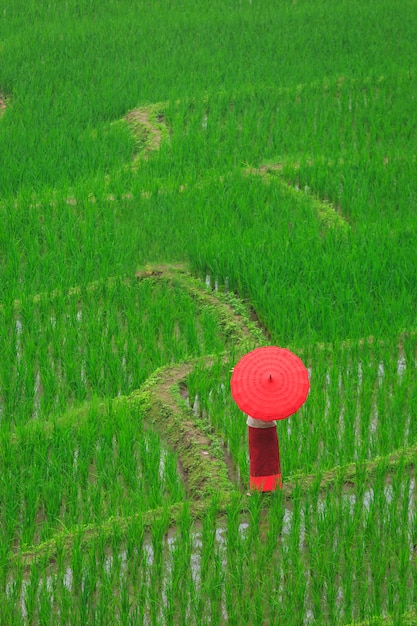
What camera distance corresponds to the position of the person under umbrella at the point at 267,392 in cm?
289

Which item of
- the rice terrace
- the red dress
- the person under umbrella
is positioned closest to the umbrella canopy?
the person under umbrella

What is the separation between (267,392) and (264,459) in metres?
0.32

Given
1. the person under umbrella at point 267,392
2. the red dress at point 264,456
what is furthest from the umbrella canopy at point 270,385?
the red dress at point 264,456

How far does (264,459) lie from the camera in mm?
3104

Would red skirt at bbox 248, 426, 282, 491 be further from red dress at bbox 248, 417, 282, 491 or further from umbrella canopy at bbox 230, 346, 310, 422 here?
umbrella canopy at bbox 230, 346, 310, 422

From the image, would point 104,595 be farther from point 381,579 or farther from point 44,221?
point 44,221

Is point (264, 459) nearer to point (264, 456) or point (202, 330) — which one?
point (264, 456)

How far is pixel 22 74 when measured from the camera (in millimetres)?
8578

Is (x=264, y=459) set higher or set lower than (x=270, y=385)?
lower

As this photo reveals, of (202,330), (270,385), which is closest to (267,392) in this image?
(270,385)

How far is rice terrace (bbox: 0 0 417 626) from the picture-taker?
2916 millimetres

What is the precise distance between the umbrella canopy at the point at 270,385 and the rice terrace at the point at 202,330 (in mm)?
449

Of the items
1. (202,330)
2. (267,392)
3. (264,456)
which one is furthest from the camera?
(202,330)

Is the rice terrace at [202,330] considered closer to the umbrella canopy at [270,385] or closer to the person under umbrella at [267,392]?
the person under umbrella at [267,392]
